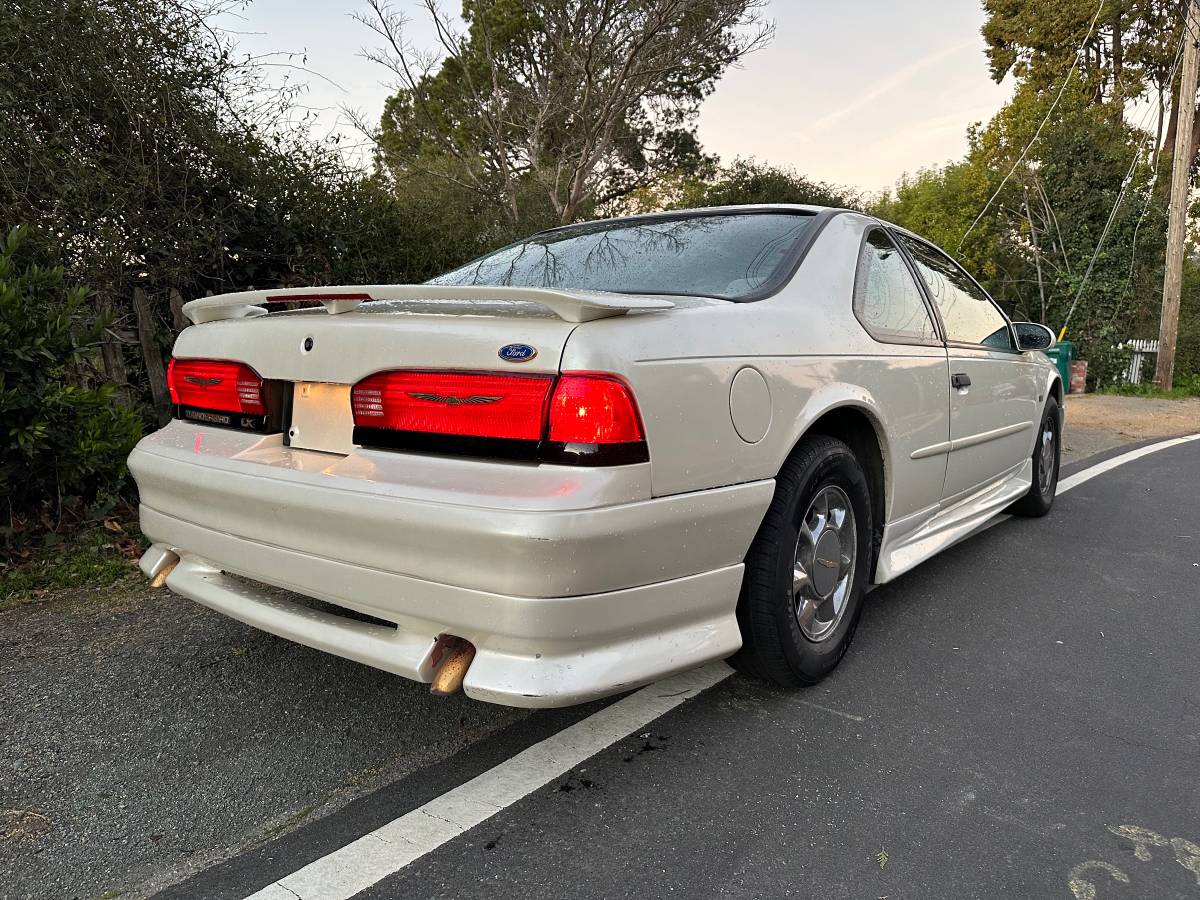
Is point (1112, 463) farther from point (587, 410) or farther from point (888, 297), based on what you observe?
point (587, 410)

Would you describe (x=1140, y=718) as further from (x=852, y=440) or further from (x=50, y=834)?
(x=50, y=834)

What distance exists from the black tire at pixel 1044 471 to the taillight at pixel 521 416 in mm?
3676

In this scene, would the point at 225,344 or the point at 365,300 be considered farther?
the point at 225,344

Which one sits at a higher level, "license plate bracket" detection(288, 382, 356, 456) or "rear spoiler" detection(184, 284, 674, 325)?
"rear spoiler" detection(184, 284, 674, 325)

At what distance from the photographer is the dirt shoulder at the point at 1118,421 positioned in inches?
323

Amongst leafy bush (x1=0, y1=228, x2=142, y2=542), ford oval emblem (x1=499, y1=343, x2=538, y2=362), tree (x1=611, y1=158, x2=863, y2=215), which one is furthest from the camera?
tree (x1=611, y1=158, x2=863, y2=215)

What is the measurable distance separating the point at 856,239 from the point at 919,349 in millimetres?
476

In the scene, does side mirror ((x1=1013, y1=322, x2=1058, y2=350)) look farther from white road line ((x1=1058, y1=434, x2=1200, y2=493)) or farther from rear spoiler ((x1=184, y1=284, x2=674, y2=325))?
rear spoiler ((x1=184, y1=284, x2=674, y2=325))

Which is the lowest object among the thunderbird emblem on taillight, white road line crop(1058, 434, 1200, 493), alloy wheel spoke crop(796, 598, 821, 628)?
white road line crop(1058, 434, 1200, 493)

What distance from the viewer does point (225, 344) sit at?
2.35m

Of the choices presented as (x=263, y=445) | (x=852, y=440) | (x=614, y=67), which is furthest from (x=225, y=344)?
(x=614, y=67)

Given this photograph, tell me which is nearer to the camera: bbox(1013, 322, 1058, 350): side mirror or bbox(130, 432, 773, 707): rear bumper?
bbox(130, 432, 773, 707): rear bumper

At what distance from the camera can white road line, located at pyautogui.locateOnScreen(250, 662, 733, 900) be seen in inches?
64.5

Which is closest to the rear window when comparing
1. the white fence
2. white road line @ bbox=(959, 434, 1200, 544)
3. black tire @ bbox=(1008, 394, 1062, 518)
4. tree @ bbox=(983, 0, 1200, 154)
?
white road line @ bbox=(959, 434, 1200, 544)
